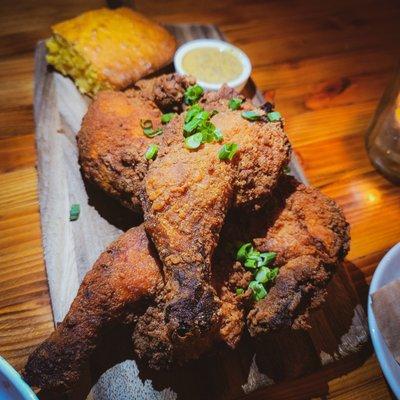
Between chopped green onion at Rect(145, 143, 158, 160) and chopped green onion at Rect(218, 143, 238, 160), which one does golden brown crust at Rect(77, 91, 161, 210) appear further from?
chopped green onion at Rect(218, 143, 238, 160)

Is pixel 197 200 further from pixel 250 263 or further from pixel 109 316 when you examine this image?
pixel 109 316

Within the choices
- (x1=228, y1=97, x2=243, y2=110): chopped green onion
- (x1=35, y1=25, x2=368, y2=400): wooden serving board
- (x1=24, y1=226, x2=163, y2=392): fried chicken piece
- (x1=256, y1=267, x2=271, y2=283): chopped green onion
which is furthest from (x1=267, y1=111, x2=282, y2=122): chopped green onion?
(x1=24, y1=226, x2=163, y2=392): fried chicken piece

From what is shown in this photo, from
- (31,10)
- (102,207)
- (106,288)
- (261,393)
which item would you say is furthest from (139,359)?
(31,10)

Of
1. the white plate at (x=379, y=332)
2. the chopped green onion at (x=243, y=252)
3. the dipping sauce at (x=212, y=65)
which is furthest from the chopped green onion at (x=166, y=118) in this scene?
the white plate at (x=379, y=332)

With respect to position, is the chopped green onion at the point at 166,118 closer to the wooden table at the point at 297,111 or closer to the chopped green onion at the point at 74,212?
the chopped green onion at the point at 74,212

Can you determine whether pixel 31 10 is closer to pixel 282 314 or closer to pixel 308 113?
pixel 308 113

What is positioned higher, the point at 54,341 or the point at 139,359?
the point at 54,341
